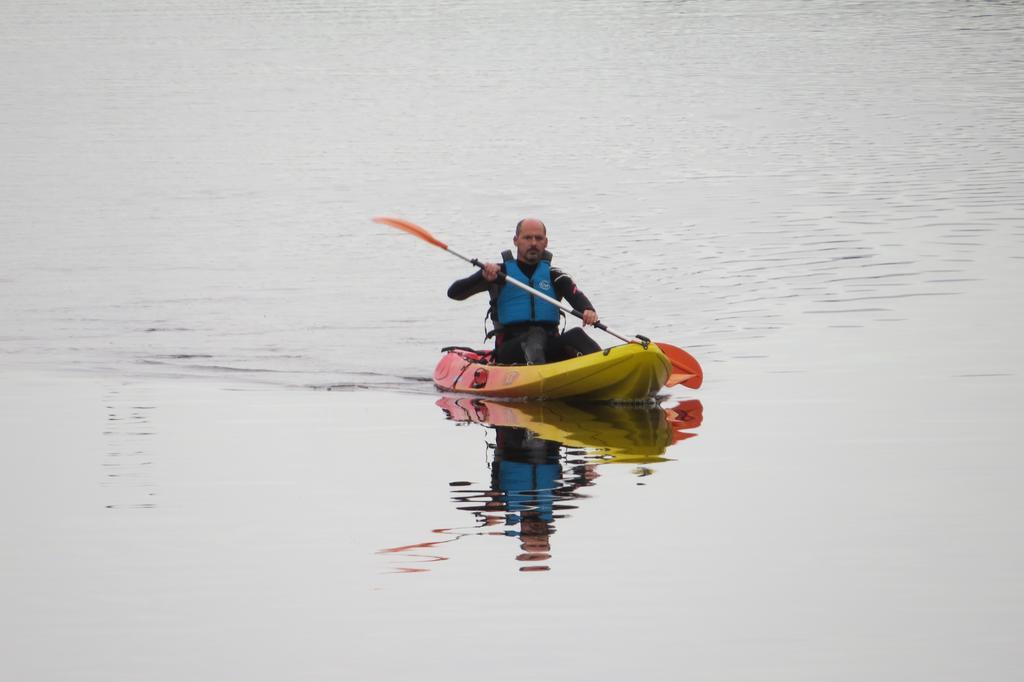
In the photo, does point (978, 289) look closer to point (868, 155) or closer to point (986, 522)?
point (986, 522)

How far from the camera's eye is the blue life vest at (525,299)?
1455 cm

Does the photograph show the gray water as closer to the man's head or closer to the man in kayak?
the man in kayak

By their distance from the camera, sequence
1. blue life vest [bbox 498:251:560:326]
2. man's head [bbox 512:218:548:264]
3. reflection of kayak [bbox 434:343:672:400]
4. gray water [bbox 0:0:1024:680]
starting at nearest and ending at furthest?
gray water [bbox 0:0:1024:680] → reflection of kayak [bbox 434:343:672:400] → man's head [bbox 512:218:548:264] → blue life vest [bbox 498:251:560:326]

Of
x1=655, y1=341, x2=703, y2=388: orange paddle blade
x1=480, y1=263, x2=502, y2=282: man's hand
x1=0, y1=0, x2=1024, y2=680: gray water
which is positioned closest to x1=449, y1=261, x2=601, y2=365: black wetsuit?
x1=480, y1=263, x2=502, y2=282: man's hand

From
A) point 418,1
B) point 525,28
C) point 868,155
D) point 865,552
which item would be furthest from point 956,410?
point 418,1

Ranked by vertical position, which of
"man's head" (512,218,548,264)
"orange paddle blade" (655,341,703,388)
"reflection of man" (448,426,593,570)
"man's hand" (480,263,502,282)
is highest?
"man's head" (512,218,548,264)

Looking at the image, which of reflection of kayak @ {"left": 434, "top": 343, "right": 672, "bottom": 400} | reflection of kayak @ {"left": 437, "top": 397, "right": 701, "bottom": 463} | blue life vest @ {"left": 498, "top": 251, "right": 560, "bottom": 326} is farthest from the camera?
blue life vest @ {"left": 498, "top": 251, "right": 560, "bottom": 326}

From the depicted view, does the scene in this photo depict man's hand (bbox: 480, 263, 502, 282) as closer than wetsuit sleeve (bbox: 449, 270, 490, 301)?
Yes

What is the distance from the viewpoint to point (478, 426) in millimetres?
13742

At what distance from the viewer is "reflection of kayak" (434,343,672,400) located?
46.5ft

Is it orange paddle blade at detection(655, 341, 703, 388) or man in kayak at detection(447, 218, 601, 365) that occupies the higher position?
man in kayak at detection(447, 218, 601, 365)

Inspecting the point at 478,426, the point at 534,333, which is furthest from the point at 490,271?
the point at 478,426

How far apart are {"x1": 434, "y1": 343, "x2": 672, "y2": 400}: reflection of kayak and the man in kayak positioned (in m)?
0.22

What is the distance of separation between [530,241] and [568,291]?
54cm
